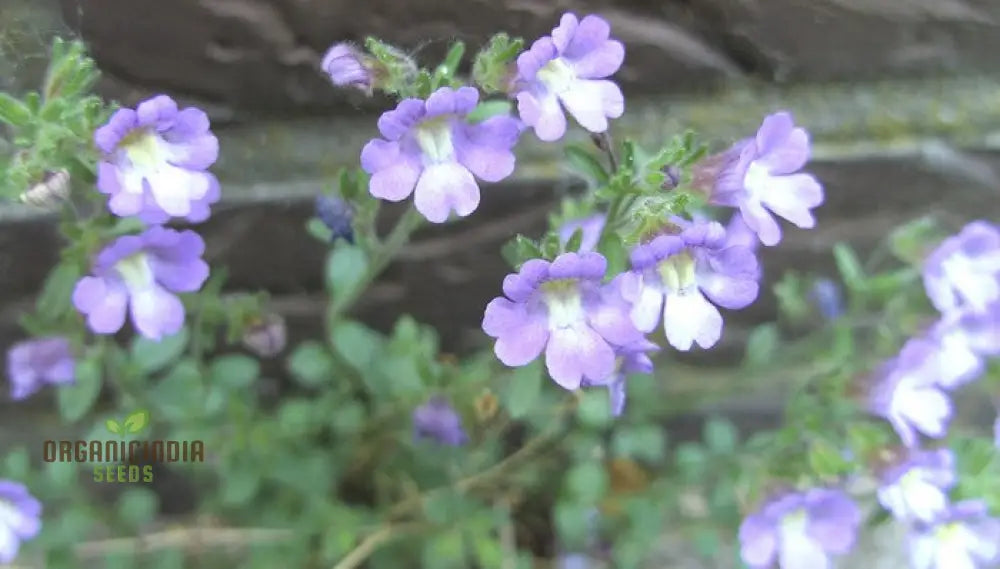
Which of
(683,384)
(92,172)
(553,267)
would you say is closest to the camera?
(553,267)

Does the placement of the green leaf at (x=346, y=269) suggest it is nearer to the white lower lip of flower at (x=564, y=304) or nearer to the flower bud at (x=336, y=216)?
the flower bud at (x=336, y=216)

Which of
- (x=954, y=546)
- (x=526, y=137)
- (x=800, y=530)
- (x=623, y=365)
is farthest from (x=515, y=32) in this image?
(x=954, y=546)

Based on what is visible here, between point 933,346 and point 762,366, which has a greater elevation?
point 933,346

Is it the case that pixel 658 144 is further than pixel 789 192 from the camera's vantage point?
Yes

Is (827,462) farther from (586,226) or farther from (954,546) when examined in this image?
(586,226)

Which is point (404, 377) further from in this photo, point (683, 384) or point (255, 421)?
point (683, 384)

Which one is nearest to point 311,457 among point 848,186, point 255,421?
point 255,421

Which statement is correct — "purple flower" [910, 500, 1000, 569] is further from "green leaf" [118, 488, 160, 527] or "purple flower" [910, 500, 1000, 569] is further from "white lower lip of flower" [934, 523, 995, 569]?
"green leaf" [118, 488, 160, 527]
